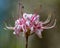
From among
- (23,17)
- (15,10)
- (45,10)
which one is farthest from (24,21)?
(15,10)

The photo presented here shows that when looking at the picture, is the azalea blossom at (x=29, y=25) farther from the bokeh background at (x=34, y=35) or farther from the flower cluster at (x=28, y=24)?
the bokeh background at (x=34, y=35)

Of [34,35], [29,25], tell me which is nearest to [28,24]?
[29,25]

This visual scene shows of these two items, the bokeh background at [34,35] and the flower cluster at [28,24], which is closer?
the flower cluster at [28,24]

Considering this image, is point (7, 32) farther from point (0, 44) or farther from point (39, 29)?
point (39, 29)

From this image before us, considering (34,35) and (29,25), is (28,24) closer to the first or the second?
(29,25)

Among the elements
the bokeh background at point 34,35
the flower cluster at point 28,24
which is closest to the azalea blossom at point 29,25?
the flower cluster at point 28,24

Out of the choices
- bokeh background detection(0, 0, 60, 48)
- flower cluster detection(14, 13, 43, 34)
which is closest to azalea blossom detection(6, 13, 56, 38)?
flower cluster detection(14, 13, 43, 34)

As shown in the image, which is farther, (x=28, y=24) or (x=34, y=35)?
(x=34, y=35)

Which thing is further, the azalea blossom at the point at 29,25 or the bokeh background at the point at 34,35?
the bokeh background at the point at 34,35

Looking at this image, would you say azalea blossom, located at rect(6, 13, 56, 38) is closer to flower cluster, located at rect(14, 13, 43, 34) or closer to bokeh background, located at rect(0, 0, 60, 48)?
flower cluster, located at rect(14, 13, 43, 34)
